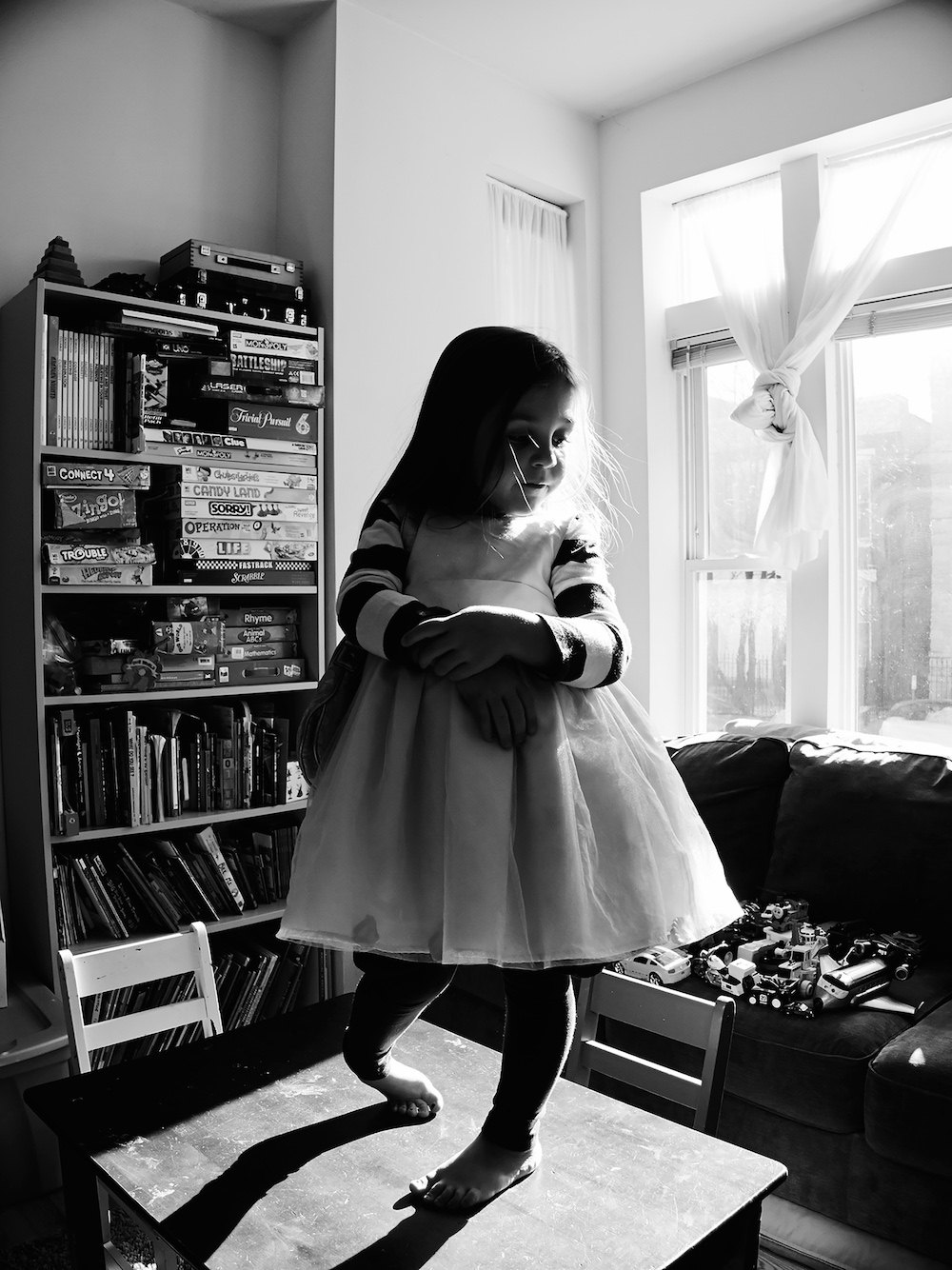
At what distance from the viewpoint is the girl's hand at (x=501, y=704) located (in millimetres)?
1125

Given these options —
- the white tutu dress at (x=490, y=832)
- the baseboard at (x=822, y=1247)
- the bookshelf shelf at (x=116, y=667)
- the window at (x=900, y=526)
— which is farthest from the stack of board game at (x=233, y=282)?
the baseboard at (x=822, y=1247)

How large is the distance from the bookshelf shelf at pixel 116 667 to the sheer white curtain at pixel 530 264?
1.05 meters

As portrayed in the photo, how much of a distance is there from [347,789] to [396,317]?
2376mm

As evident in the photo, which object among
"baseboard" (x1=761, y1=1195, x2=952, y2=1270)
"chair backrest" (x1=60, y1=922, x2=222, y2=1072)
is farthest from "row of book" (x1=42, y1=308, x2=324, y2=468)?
"baseboard" (x1=761, y1=1195, x2=952, y2=1270)

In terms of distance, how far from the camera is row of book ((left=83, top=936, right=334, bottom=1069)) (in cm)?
255

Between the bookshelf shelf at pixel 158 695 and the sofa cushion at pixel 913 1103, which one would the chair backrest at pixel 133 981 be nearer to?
the bookshelf shelf at pixel 158 695

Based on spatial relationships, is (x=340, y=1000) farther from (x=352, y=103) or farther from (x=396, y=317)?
(x=352, y=103)

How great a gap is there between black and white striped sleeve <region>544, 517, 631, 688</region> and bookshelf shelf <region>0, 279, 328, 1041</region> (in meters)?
1.59

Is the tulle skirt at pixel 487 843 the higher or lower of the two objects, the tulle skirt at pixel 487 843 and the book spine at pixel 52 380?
the lower

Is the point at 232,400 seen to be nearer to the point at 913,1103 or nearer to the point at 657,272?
the point at 657,272

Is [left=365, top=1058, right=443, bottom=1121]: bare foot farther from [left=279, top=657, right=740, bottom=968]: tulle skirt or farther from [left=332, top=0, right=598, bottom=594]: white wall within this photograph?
[left=332, top=0, right=598, bottom=594]: white wall

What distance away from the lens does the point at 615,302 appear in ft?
12.9

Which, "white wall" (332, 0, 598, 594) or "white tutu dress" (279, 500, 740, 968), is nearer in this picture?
"white tutu dress" (279, 500, 740, 968)

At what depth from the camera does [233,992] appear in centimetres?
278
